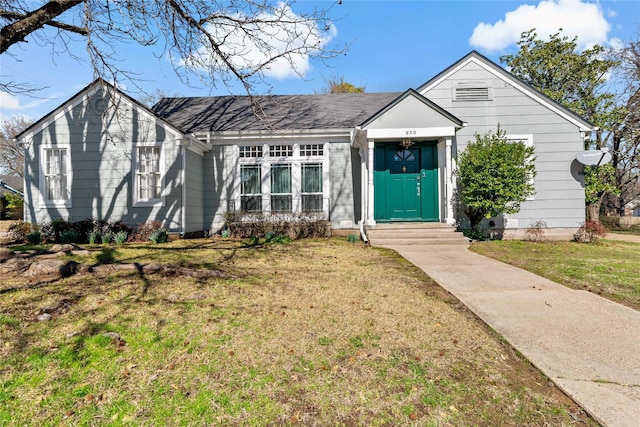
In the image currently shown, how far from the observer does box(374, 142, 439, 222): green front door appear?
10227mm

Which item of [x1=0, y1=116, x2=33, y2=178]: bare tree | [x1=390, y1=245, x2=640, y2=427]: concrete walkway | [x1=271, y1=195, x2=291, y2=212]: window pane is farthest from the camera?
[x1=0, y1=116, x2=33, y2=178]: bare tree

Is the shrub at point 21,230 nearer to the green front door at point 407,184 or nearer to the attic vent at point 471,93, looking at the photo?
the green front door at point 407,184

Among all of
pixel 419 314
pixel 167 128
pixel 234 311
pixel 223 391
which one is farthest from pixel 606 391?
pixel 167 128

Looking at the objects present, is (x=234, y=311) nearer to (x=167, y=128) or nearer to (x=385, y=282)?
(x=385, y=282)

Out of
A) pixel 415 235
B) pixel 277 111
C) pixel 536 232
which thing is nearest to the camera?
pixel 415 235

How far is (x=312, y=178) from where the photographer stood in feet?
36.0

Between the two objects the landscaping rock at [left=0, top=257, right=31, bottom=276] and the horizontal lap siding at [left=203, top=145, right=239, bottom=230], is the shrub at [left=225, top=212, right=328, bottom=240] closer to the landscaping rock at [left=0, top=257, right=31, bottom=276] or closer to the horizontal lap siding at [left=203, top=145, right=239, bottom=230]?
the horizontal lap siding at [left=203, top=145, right=239, bottom=230]

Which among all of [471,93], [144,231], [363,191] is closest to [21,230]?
[144,231]

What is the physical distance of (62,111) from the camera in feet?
32.7

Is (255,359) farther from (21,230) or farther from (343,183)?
(21,230)

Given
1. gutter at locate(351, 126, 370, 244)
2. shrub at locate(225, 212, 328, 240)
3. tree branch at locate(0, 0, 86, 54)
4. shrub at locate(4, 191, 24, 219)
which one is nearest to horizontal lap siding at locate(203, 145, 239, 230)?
shrub at locate(225, 212, 328, 240)

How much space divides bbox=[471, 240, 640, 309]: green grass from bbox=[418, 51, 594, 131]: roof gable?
4.37 metres

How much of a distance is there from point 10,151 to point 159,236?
3335cm

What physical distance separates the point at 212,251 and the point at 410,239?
17.2ft
